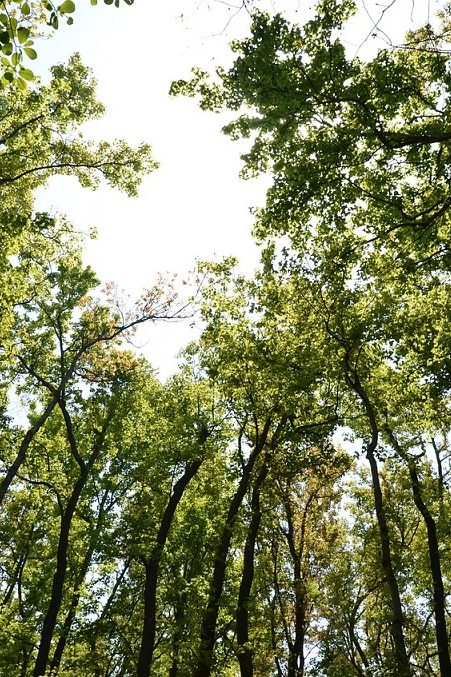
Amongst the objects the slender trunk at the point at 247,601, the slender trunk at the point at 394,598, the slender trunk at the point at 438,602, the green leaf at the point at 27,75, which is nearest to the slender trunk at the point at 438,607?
the slender trunk at the point at 438,602

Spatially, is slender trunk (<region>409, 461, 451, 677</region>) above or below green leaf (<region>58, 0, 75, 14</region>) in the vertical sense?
above

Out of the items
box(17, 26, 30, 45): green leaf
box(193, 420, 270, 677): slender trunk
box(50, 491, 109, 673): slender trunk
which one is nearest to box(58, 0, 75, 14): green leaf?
box(17, 26, 30, 45): green leaf

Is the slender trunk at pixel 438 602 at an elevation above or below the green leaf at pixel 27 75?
above

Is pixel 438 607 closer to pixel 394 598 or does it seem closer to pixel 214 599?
pixel 394 598

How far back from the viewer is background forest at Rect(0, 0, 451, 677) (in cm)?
970

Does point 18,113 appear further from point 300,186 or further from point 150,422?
point 150,422

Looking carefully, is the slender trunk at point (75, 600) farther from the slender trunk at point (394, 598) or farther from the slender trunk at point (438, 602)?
the slender trunk at point (438, 602)

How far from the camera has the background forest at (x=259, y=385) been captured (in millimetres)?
9695

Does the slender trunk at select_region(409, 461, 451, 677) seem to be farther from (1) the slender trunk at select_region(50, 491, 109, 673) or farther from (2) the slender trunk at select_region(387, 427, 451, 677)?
(1) the slender trunk at select_region(50, 491, 109, 673)

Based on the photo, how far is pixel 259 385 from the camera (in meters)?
17.0

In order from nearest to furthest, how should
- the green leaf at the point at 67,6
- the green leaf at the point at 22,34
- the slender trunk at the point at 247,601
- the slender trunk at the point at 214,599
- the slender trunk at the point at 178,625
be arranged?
the green leaf at the point at 67,6 < the green leaf at the point at 22,34 < the slender trunk at the point at 214,599 < the slender trunk at the point at 247,601 < the slender trunk at the point at 178,625

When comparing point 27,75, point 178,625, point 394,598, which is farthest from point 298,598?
point 27,75

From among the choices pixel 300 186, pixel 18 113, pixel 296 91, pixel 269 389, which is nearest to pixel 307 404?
pixel 269 389

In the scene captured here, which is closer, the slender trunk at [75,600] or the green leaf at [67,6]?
the green leaf at [67,6]
